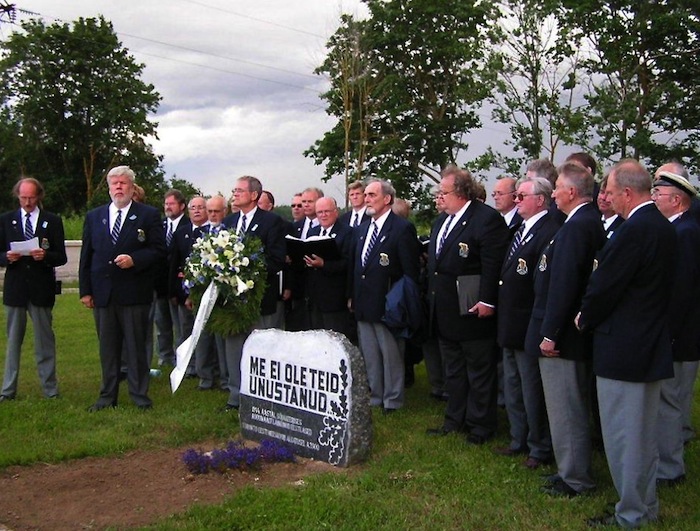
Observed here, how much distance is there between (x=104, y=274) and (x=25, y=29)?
41.3 meters

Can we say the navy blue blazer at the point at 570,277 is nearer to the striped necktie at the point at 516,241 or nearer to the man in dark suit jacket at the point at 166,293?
the striped necktie at the point at 516,241

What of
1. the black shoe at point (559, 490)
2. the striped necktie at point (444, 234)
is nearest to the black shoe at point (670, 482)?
the black shoe at point (559, 490)

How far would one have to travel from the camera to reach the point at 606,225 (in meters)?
6.52

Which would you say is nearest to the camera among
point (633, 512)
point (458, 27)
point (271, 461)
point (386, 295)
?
point (633, 512)

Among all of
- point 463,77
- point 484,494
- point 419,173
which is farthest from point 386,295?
point 419,173

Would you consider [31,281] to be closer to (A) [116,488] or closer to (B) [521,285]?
(A) [116,488]

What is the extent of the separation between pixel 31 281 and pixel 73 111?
3928 centimetres

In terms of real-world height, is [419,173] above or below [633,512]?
above

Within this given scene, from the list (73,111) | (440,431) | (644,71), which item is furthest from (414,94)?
(440,431)

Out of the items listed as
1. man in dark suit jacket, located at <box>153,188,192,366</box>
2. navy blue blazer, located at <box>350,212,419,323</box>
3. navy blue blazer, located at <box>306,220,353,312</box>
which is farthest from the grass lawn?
man in dark suit jacket, located at <box>153,188,192,366</box>

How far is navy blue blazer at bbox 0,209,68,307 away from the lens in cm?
835

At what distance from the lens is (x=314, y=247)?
8.23 m

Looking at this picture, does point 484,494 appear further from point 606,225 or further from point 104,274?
point 104,274

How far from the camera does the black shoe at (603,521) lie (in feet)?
15.8
